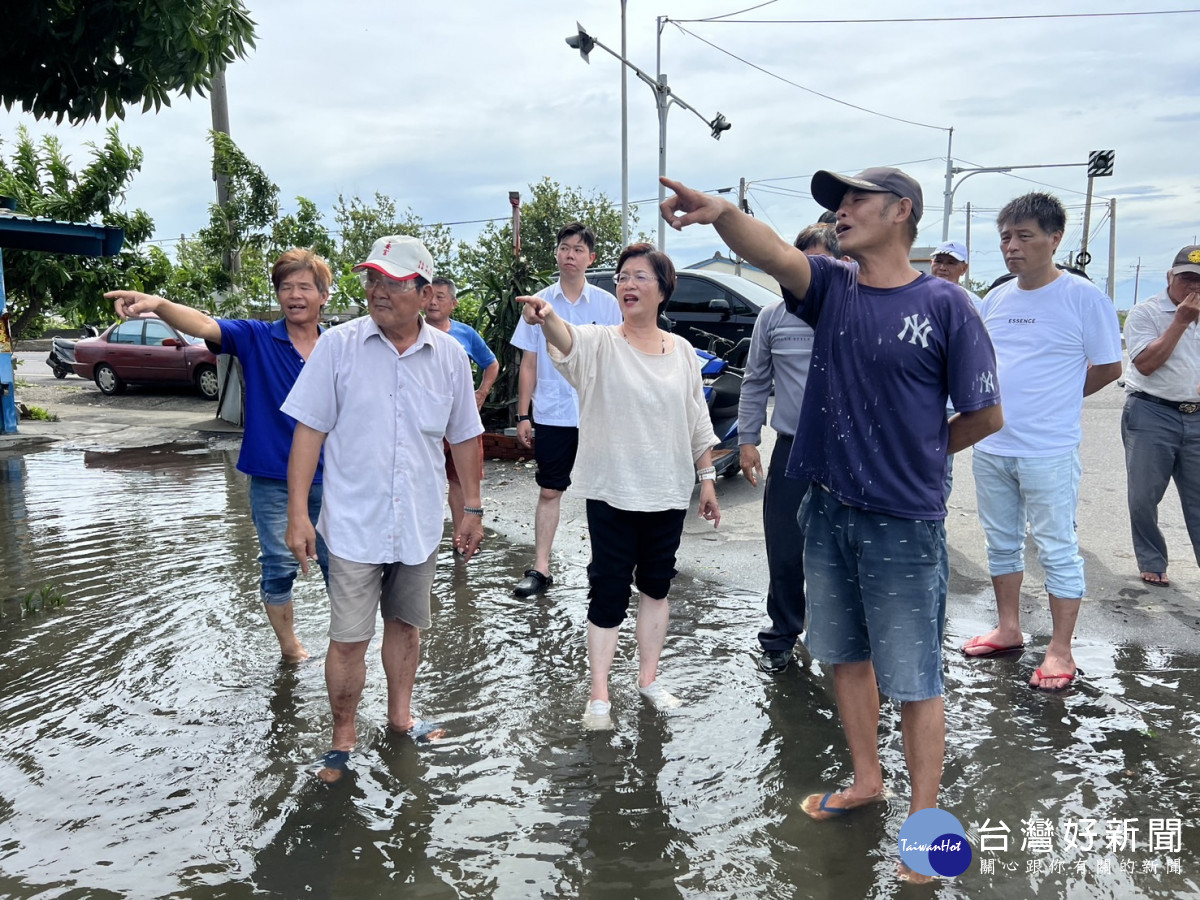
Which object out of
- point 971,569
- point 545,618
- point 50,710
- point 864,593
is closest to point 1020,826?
point 864,593

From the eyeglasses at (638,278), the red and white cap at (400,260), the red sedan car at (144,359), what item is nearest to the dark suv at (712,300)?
the eyeglasses at (638,278)

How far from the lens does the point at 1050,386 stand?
14.1ft

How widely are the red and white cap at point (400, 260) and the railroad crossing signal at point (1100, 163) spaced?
1192 inches

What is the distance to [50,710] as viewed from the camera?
3990 mm

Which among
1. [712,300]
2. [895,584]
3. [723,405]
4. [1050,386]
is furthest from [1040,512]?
[712,300]

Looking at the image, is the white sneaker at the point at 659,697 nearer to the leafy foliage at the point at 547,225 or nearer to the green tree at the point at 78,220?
the green tree at the point at 78,220

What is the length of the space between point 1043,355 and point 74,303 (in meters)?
16.0

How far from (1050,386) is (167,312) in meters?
3.90

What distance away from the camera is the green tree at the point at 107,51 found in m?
5.42

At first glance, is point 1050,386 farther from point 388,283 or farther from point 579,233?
point 388,283

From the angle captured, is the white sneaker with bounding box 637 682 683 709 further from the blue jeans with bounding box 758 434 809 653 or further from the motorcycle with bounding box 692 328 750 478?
the motorcycle with bounding box 692 328 750 478

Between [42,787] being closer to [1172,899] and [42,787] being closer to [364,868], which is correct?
[364,868]

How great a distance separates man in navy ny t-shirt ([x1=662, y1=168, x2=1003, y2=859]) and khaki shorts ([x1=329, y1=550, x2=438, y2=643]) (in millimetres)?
1545

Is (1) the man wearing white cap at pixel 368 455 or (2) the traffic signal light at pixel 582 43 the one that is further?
(2) the traffic signal light at pixel 582 43
